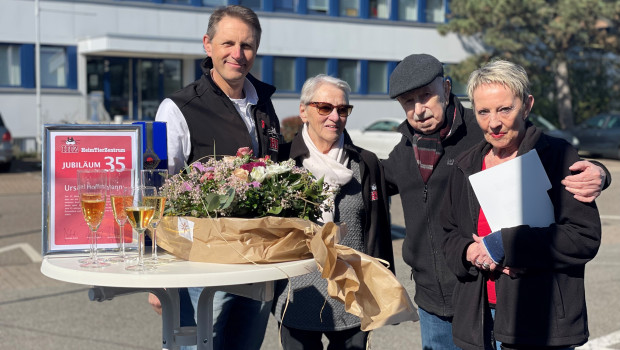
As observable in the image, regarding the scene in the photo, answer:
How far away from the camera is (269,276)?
119 inches

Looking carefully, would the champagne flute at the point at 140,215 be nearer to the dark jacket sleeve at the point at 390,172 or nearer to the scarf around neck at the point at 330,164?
the scarf around neck at the point at 330,164

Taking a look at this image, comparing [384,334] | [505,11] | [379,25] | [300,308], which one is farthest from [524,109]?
[379,25]

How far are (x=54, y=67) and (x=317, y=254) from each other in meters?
26.1

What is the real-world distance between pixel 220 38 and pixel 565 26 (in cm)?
2689

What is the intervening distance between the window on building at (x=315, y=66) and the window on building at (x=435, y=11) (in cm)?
553

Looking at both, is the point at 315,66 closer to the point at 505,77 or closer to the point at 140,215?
the point at 505,77

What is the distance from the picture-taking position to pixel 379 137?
22844 millimetres

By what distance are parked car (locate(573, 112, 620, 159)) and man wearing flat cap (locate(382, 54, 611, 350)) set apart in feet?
74.6

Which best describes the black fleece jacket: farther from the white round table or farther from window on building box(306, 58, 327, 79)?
window on building box(306, 58, 327, 79)

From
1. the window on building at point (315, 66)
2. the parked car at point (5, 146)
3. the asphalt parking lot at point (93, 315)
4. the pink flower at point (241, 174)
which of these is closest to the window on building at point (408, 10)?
the window on building at point (315, 66)

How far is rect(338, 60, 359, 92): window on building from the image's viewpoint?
3306 centimetres

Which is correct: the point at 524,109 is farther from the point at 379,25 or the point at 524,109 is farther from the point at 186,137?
the point at 379,25

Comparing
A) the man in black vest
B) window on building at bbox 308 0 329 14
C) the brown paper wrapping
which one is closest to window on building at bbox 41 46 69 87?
window on building at bbox 308 0 329 14

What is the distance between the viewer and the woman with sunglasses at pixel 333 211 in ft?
13.2
